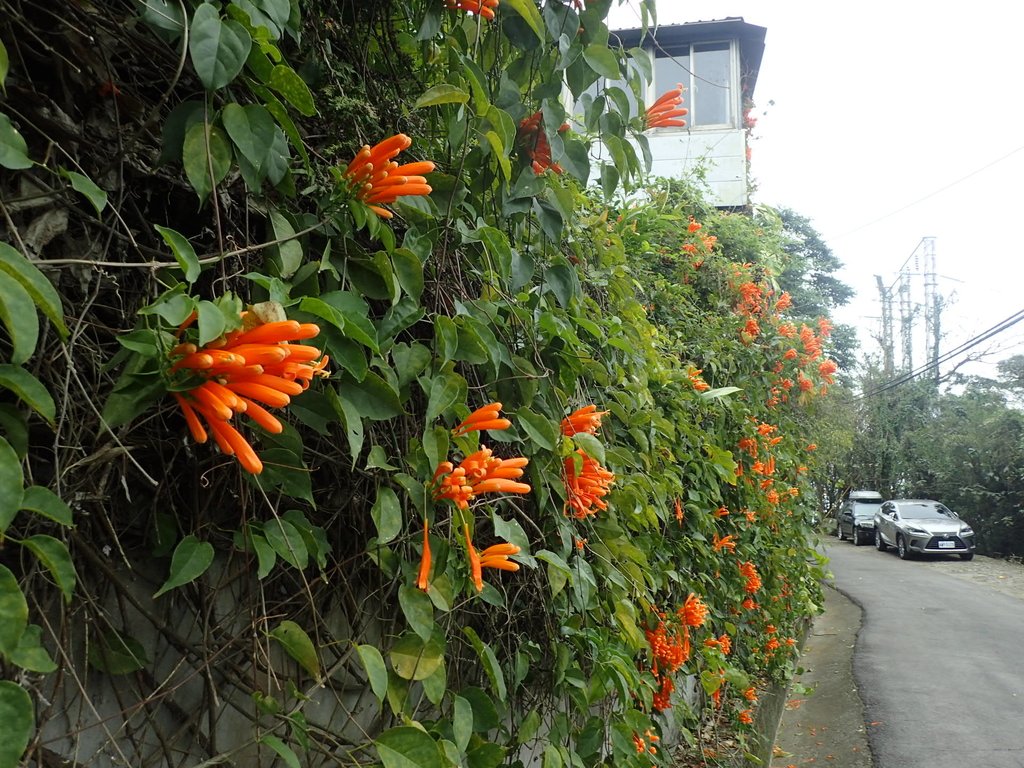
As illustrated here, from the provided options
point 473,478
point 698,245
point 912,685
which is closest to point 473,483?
point 473,478

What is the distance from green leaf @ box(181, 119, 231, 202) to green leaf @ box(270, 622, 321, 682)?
2.12 ft

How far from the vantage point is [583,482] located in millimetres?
1921

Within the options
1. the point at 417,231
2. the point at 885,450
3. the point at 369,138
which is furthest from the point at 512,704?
the point at 885,450

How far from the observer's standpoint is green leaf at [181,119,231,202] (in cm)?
101

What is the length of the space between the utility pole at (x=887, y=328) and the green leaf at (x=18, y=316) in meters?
36.1

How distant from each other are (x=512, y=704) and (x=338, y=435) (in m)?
0.90

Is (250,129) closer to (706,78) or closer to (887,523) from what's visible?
(706,78)

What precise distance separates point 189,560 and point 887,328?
127 ft

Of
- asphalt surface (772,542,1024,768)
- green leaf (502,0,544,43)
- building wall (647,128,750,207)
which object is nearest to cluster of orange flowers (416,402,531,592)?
green leaf (502,0,544,43)

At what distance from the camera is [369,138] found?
1560 mm

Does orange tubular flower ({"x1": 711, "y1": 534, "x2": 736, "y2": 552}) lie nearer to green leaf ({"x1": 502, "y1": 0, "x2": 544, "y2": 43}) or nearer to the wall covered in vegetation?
the wall covered in vegetation

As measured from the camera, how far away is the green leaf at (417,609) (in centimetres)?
132

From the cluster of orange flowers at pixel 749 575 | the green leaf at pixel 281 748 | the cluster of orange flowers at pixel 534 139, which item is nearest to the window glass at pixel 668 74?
the cluster of orange flowers at pixel 749 575

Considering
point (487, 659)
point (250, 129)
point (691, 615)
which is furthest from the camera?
point (691, 615)
